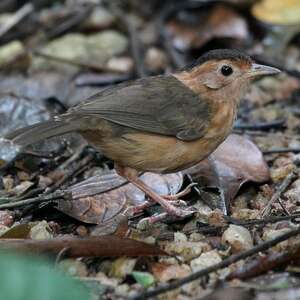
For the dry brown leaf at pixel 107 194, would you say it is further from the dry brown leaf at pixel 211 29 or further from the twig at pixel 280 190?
the dry brown leaf at pixel 211 29

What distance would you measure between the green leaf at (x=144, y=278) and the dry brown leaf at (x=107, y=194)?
779mm

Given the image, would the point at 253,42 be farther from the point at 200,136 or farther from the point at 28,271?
the point at 28,271

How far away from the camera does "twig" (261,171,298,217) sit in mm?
4500

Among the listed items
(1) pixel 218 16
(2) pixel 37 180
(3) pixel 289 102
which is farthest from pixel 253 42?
(2) pixel 37 180

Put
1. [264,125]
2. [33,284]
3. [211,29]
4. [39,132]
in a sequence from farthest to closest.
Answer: [211,29], [264,125], [39,132], [33,284]

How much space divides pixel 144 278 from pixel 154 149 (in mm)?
1037

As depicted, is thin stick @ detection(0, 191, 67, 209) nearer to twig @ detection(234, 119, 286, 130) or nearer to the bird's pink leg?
the bird's pink leg

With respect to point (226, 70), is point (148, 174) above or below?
below

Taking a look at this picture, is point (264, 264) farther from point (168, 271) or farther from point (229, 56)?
point (229, 56)

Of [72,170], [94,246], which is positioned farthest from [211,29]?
[94,246]

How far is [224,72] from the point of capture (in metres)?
4.84

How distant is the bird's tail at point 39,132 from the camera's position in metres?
4.12

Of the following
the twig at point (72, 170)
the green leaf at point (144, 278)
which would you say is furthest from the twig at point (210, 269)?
A: the twig at point (72, 170)

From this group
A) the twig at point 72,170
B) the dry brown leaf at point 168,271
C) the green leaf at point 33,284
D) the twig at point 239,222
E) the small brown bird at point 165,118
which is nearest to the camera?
the green leaf at point 33,284
